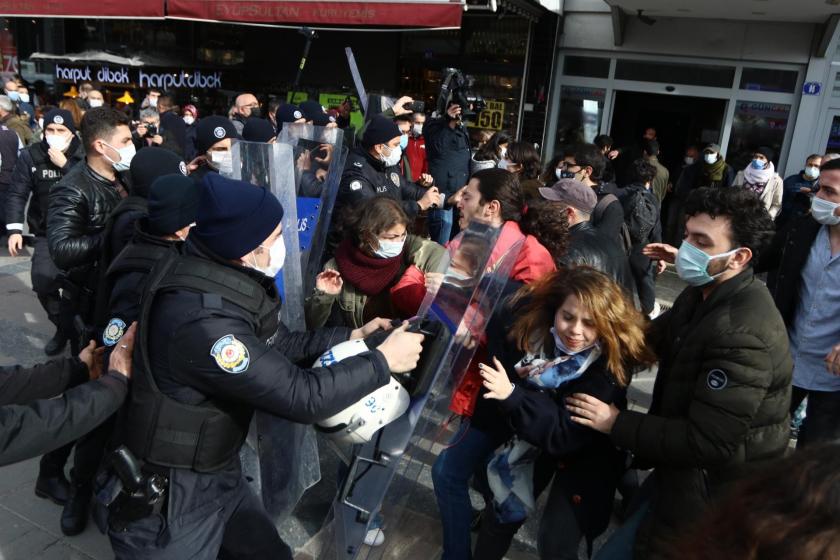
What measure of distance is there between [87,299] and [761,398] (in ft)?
10.3

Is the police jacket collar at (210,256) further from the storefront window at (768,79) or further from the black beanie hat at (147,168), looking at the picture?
the storefront window at (768,79)

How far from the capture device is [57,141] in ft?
16.7

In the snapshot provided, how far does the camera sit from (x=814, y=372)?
10.0 feet

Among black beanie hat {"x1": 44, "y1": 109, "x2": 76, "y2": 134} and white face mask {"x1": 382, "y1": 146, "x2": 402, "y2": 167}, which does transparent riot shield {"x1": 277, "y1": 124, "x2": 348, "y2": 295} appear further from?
black beanie hat {"x1": 44, "y1": 109, "x2": 76, "y2": 134}

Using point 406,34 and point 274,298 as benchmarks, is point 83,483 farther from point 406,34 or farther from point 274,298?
point 406,34

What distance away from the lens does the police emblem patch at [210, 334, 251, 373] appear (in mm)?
1690

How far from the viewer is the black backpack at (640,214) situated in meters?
5.00

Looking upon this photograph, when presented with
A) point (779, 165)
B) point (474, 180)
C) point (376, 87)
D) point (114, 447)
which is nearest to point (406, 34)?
point (376, 87)

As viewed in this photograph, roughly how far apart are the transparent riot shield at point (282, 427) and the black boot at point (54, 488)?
114 centimetres

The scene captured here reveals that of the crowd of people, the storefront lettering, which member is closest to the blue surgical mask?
the crowd of people

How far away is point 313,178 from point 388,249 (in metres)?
0.74

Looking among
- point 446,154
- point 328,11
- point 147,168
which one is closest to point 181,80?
point 328,11

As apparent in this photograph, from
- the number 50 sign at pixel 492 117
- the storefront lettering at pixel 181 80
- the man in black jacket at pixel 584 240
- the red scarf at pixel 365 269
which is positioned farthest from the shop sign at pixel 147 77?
the red scarf at pixel 365 269

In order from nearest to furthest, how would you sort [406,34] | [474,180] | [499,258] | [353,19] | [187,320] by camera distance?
[187,320], [499,258], [474,180], [353,19], [406,34]
